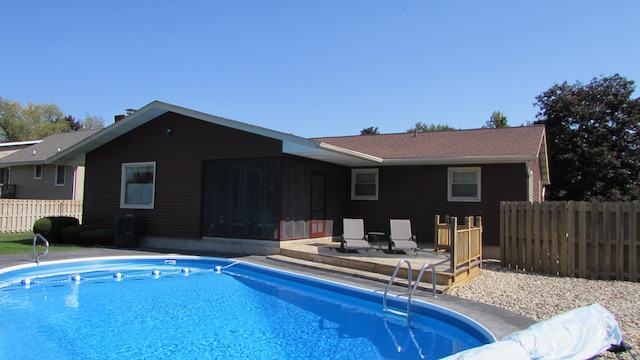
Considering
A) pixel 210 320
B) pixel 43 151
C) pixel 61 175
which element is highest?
pixel 43 151

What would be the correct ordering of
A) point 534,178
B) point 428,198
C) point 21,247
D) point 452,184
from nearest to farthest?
point 21,247, point 452,184, point 428,198, point 534,178

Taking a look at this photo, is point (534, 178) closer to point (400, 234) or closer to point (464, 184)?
point (464, 184)

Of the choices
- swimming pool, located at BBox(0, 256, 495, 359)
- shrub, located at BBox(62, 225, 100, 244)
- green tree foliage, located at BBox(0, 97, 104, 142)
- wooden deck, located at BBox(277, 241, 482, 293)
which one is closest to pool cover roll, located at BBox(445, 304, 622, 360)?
swimming pool, located at BBox(0, 256, 495, 359)

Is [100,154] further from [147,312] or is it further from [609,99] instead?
[609,99]

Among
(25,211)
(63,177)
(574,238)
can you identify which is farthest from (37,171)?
(574,238)

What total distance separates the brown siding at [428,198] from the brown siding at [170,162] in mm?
4351

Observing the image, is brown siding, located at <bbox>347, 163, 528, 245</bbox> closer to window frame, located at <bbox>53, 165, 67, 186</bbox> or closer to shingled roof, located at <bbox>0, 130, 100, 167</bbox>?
window frame, located at <bbox>53, 165, 67, 186</bbox>

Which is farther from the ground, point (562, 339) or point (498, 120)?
point (498, 120)

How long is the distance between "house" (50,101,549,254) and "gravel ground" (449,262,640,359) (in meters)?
3.76

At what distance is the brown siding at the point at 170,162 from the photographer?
13000 mm

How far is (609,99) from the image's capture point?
2738 cm

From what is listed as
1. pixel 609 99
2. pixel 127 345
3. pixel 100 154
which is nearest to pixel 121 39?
pixel 100 154

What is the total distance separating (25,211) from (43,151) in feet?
26.9

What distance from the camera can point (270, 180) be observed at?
1216 centimetres
